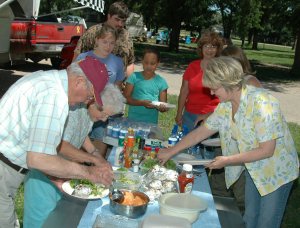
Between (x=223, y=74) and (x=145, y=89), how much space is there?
1875 mm

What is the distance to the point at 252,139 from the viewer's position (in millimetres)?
2729

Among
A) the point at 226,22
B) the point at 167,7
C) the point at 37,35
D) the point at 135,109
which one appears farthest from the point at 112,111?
the point at 226,22

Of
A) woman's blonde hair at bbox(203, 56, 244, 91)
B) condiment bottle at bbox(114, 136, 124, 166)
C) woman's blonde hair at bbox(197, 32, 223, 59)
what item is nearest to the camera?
woman's blonde hair at bbox(203, 56, 244, 91)

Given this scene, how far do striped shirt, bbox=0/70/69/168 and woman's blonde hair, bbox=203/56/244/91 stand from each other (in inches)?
36.9

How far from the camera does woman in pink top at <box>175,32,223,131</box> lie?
13.9 feet

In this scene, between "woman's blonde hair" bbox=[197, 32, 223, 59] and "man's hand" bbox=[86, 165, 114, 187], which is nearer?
"man's hand" bbox=[86, 165, 114, 187]

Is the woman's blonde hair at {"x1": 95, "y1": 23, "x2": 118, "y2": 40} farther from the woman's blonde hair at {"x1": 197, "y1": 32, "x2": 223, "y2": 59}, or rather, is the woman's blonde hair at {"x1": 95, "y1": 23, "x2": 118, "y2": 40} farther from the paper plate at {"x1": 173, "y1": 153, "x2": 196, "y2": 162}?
the paper plate at {"x1": 173, "y1": 153, "x2": 196, "y2": 162}

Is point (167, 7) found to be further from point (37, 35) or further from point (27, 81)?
point (27, 81)

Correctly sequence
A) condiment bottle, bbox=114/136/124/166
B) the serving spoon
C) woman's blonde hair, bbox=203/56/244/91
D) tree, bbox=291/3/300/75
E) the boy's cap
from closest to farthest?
the boy's cap < the serving spoon < woman's blonde hair, bbox=203/56/244/91 < condiment bottle, bbox=114/136/124/166 < tree, bbox=291/3/300/75

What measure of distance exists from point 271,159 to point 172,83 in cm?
948

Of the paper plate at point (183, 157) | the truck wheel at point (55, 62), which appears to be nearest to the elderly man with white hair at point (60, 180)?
the paper plate at point (183, 157)

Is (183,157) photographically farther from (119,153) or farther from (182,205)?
(182,205)

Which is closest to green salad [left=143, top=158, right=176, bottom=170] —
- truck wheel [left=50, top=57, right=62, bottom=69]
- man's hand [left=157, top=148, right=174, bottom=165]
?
man's hand [left=157, top=148, right=174, bottom=165]

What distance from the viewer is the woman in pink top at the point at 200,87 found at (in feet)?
13.9
